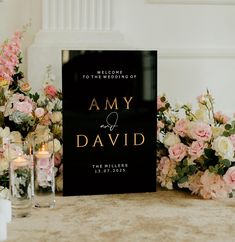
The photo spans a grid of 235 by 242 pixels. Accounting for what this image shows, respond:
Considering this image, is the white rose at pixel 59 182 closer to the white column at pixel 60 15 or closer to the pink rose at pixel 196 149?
the pink rose at pixel 196 149

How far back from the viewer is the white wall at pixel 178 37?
6.77 ft

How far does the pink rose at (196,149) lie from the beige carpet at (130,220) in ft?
0.46

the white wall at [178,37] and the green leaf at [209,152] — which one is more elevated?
the white wall at [178,37]

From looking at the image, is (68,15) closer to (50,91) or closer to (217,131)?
(50,91)

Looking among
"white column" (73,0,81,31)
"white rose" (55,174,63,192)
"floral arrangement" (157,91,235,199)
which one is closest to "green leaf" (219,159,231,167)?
"floral arrangement" (157,91,235,199)

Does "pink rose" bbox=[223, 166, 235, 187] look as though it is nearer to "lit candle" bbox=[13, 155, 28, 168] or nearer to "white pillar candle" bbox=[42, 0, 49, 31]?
"lit candle" bbox=[13, 155, 28, 168]

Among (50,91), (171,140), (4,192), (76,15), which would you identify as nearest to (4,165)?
(4,192)

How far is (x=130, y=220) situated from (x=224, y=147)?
0.39 metres

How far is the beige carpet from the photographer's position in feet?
4.76

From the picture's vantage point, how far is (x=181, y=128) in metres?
1.86

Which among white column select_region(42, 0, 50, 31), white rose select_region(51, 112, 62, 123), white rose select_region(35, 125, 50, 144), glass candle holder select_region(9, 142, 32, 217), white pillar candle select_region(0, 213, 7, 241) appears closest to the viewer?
white pillar candle select_region(0, 213, 7, 241)

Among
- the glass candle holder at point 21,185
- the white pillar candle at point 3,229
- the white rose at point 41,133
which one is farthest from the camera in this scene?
the white rose at point 41,133

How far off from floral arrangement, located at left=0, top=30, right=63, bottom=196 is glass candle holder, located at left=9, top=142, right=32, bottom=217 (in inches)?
3.6

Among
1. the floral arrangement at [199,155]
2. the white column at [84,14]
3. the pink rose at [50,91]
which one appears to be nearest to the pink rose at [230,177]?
the floral arrangement at [199,155]
